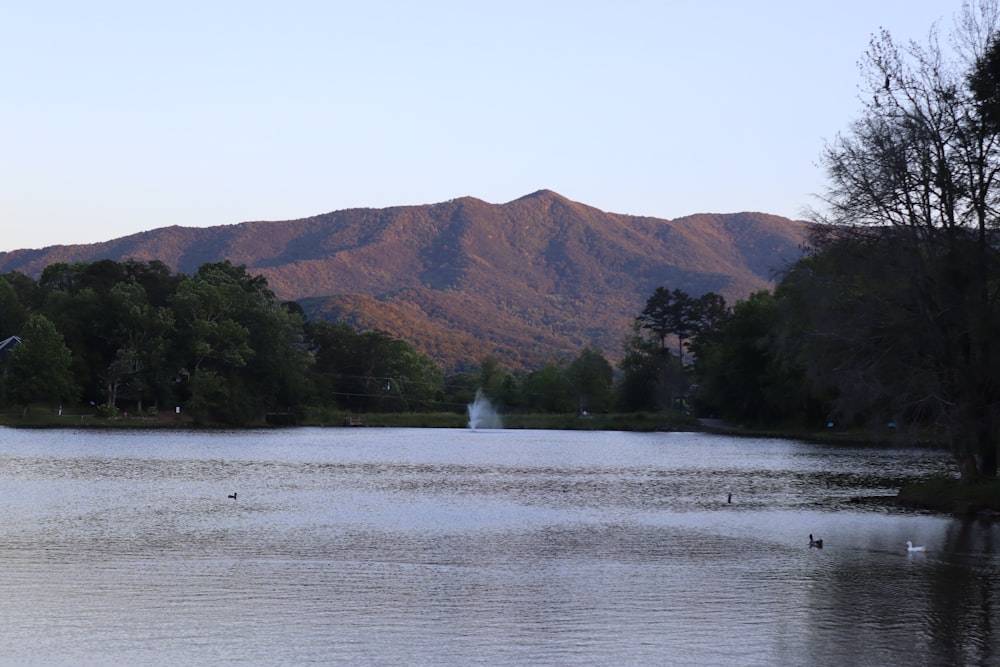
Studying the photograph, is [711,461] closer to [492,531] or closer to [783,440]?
[783,440]

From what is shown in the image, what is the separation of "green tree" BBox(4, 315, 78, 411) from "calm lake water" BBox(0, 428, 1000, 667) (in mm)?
57144

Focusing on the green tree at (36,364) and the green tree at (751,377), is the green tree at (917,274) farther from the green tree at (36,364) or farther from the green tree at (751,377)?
the green tree at (36,364)

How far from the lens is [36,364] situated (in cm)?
10381

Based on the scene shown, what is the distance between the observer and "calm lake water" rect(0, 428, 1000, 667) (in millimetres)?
17469

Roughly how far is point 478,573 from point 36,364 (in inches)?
3528

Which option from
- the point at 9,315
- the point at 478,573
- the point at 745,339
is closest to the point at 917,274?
the point at 478,573

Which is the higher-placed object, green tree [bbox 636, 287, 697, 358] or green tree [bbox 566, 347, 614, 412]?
green tree [bbox 636, 287, 697, 358]

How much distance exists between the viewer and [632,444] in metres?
96.8

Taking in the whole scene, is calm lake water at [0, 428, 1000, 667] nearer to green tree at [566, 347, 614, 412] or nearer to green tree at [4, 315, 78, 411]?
green tree at [4, 315, 78, 411]

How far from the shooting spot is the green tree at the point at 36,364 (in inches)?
4077

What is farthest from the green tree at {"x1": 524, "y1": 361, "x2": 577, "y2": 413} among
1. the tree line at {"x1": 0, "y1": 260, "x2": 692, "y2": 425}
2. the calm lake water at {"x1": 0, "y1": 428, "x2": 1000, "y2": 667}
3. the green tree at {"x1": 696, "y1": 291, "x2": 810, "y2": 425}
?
the calm lake water at {"x1": 0, "y1": 428, "x2": 1000, "y2": 667}

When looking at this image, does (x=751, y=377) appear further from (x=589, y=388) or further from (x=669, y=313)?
(x=589, y=388)

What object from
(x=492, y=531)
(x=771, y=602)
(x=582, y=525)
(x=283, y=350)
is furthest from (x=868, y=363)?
(x=283, y=350)

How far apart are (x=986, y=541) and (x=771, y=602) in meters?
11.5
